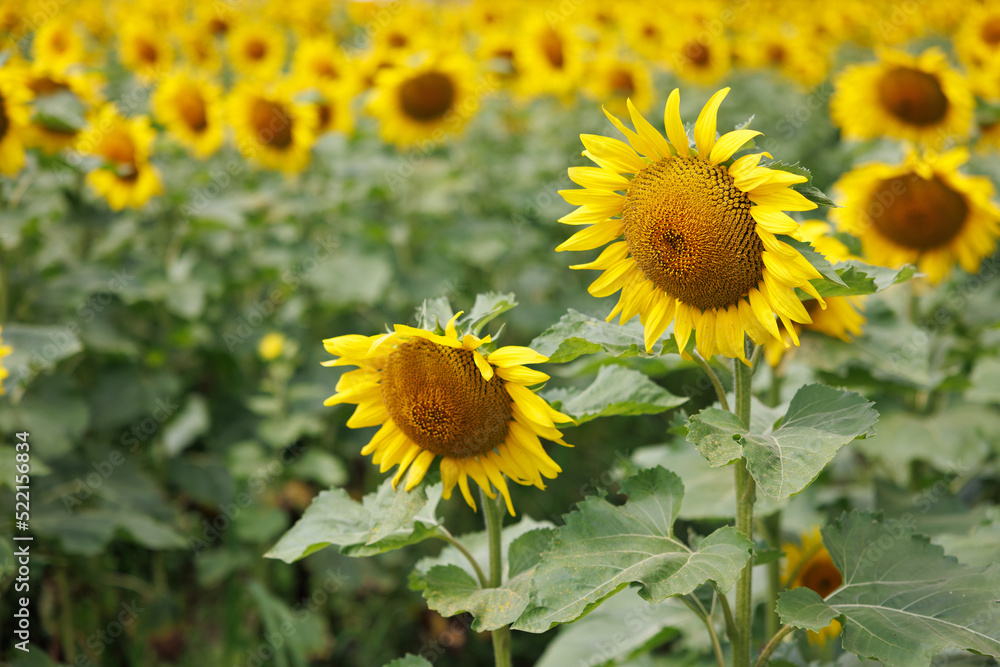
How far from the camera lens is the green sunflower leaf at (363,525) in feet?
4.44

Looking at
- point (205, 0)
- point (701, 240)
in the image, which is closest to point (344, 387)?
point (701, 240)

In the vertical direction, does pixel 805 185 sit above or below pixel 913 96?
above

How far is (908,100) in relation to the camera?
3.26 metres

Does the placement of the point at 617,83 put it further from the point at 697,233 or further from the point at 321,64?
the point at 697,233

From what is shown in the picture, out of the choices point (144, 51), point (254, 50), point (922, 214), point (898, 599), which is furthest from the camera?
point (254, 50)

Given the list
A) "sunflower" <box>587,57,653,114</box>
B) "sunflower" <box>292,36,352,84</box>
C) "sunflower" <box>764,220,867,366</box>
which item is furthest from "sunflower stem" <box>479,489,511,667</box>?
"sunflower" <box>587,57,653,114</box>

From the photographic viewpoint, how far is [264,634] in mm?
3309

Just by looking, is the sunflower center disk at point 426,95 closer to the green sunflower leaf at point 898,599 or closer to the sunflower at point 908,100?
the sunflower at point 908,100

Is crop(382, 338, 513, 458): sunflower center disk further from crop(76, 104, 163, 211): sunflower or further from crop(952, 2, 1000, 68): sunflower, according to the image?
crop(952, 2, 1000, 68): sunflower

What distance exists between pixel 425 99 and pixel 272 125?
0.86 m

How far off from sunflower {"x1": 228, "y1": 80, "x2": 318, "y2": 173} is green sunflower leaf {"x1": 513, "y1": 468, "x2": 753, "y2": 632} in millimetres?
3440

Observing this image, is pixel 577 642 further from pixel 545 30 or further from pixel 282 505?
pixel 545 30

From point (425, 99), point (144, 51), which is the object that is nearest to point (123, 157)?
point (425, 99)

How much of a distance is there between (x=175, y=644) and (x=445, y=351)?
2580mm
